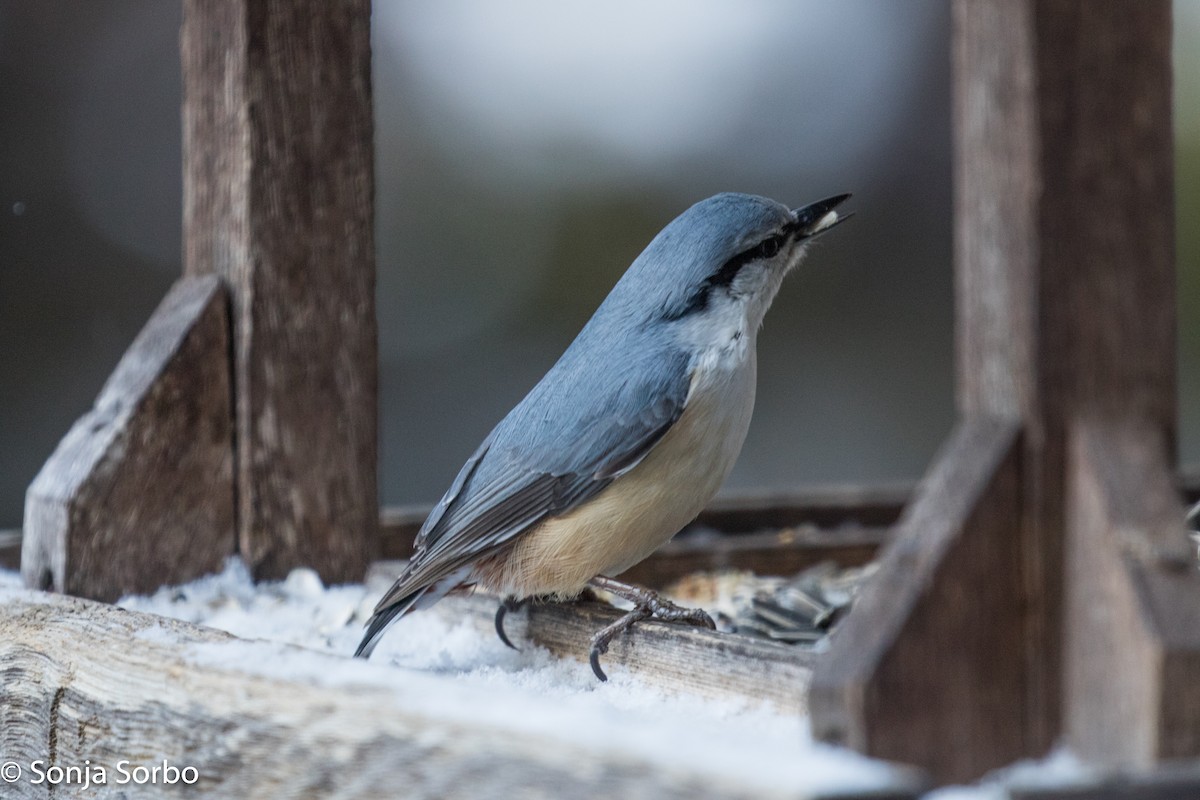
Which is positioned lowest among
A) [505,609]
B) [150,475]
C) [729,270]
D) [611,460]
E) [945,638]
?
[505,609]

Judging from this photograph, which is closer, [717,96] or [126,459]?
[126,459]

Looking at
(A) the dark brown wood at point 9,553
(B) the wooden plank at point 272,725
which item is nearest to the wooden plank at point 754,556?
(A) the dark brown wood at point 9,553

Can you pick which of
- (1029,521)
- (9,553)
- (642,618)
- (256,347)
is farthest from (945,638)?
(9,553)

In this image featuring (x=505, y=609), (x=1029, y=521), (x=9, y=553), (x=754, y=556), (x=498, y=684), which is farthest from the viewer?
(x=754, y=556)

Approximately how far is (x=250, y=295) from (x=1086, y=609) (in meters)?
1.60

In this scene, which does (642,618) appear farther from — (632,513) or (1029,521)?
(1029,521)

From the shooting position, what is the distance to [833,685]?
105 centimetres

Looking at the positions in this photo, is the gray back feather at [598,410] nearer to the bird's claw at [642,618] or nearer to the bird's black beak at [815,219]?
the bird's black beak at [815,219]

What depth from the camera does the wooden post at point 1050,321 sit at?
112cm

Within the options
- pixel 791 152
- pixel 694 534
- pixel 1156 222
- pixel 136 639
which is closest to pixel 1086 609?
pixel 1156 222

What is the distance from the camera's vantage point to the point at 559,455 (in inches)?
81.1

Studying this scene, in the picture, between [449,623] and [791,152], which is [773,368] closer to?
[791,152]

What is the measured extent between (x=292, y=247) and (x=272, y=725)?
1202 mm

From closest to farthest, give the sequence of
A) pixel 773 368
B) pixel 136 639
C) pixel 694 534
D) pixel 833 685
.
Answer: pixel 833 685, pixel 136 639, pixel 694 534, pixel 773 368
